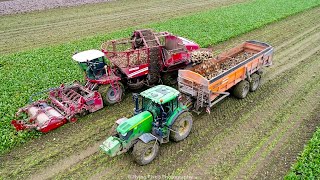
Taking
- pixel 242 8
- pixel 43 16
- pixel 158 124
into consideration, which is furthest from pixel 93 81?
pixel 242 8

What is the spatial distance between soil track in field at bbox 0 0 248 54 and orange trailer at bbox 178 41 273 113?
38.2ft

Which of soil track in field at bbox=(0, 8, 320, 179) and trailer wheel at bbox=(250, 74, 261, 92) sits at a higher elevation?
trailer wheel at bbox=(250, 74, 261, 92)

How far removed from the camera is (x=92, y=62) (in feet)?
35.2

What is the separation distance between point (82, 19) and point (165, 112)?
17.9 m

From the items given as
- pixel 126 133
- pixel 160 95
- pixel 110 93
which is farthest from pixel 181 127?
pixel 110 93

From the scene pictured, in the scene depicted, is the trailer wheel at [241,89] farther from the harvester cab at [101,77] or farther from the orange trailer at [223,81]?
the harvester cab at [101,77]

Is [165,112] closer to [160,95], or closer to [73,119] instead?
[160,95]

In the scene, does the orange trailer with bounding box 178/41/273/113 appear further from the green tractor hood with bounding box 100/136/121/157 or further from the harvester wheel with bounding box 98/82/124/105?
the green tractor hood with bounding box 100/136/121/157

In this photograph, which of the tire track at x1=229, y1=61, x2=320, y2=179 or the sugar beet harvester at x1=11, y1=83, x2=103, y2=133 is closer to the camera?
the tire track at x1=229, y1=61, x2=320, y2=179

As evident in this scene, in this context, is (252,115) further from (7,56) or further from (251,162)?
(7,56)

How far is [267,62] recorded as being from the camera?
504 inches

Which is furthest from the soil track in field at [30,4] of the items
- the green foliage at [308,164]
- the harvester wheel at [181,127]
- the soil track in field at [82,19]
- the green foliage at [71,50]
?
the green foliage at [308,164]

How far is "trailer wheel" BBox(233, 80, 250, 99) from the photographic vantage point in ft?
37.6

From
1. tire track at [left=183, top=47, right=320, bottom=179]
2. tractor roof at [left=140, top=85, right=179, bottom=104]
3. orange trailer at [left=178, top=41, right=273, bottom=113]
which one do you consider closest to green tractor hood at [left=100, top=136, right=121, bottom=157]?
tractor roof at [left=140, top=85, right=179, bottom=104]
